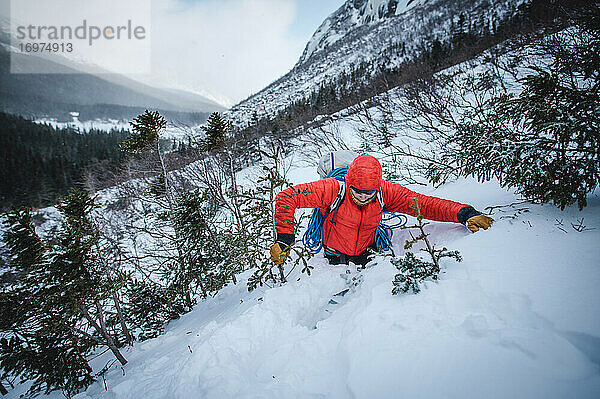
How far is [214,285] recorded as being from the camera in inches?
235

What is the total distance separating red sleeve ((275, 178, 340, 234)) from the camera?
2.91 m

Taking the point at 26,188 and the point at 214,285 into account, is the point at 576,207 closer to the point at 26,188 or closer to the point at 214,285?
the point at 214,285

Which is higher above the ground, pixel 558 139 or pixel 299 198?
pixel 558 139

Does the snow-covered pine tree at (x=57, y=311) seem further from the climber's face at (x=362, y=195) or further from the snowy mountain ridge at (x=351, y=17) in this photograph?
the snowy mountain ridge at (x=351, y=17)

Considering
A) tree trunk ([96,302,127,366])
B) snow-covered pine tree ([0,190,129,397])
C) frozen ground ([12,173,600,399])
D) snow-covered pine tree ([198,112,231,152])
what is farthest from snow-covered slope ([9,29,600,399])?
snow-covered pine tree ([198,112,231,152])

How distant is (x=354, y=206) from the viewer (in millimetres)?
2994

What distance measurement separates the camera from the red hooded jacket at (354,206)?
2.71m

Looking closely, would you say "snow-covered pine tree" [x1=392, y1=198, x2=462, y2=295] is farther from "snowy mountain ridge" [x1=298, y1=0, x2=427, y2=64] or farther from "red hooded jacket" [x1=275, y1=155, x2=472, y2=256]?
"snowy mountain ridge" [x1=298, y1=0, x2=427, y2=64]

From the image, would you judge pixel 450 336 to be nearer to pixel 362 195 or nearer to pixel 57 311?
pixel 362 195

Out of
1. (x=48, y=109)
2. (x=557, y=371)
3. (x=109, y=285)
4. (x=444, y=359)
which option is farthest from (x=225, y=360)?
(x=48, y=109)

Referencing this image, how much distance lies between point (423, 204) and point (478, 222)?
0.60m

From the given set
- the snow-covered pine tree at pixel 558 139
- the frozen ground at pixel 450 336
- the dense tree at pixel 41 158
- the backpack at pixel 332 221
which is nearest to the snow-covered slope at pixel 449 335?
the frozen ground at pixel 450 336

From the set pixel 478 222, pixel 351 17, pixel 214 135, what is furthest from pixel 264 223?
pixel 351 17

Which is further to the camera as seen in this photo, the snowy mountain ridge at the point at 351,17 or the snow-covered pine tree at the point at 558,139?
the snowy mountain ridge at the point at 351,17
